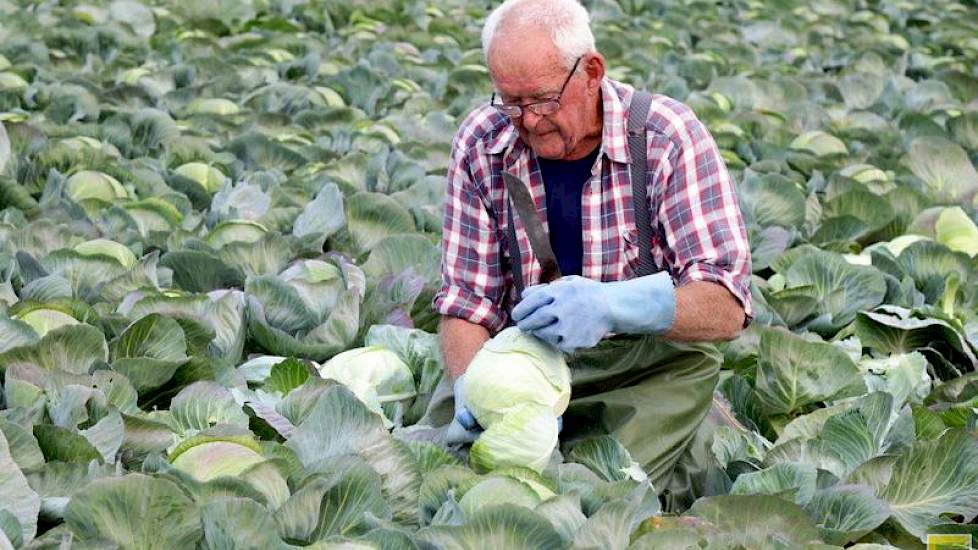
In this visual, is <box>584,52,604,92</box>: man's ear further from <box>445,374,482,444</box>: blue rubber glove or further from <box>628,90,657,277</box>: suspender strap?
<box>445,374,482,444</box>: blue rubber glove

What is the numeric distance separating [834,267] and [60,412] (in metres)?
2.64

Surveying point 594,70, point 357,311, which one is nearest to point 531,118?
point 594,70

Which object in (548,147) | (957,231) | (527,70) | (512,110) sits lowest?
(957,231)

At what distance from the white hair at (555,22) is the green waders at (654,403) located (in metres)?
0.74

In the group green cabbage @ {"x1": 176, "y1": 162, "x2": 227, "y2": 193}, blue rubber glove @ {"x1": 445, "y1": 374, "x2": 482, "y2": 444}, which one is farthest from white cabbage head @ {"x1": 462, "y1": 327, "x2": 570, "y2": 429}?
green cabbage @ {"x1": 176, "y1": 162, "x2": 227, "y2": 193}

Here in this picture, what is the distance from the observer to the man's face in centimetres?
330

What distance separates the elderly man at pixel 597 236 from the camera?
3307mm

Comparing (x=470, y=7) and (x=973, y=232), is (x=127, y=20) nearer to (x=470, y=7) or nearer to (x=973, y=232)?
(x=470, y=7)

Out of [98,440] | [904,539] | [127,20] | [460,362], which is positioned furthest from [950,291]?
[127,20]

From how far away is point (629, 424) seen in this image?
349 centimetres

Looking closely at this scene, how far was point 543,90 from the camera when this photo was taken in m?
3.32

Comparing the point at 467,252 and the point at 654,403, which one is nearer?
the point at 654,403

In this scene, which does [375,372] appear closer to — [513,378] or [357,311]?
[357,311]

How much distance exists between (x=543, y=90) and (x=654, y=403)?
2.73 ft
